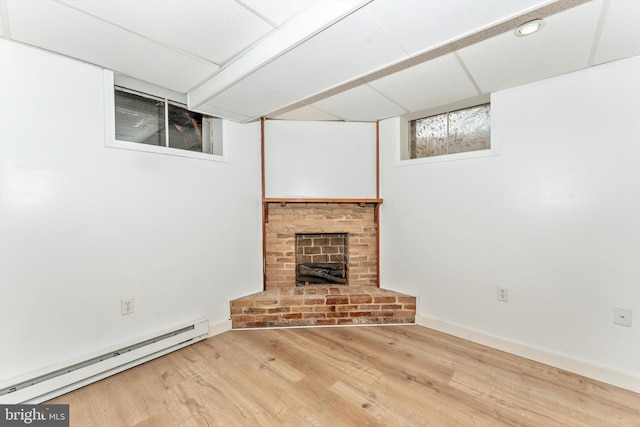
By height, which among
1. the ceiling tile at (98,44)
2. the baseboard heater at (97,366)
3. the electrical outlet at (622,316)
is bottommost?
the baseboard heater at (97,366)

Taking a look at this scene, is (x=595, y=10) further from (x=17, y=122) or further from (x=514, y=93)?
(x=17, y=122)

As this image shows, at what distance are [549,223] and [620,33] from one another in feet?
4.19

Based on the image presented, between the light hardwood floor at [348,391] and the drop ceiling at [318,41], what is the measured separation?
7.21 ft

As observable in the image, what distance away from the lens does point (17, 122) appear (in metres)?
1.63

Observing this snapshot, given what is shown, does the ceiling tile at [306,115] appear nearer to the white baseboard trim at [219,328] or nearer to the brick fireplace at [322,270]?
the brick fireplace at [322,270]

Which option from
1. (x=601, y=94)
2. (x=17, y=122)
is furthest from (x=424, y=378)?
(x=17, y=122)

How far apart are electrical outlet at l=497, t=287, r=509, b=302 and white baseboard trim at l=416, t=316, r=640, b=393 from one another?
0.35m

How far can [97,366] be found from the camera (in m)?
1.88

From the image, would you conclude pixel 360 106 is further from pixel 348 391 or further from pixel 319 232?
pixel 348 391

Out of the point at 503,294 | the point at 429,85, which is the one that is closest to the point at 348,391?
the point at 503,294

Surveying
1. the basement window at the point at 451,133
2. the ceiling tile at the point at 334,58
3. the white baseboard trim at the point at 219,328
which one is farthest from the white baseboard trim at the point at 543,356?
the ceiling tile at the point at 334,58

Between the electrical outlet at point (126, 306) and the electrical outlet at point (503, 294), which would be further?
the electrical outlet at point (503, 294)

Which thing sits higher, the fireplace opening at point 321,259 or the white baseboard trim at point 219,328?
the fireplace opening at point 321,259

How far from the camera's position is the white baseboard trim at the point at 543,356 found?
5.96ft
